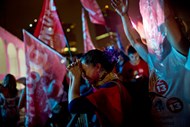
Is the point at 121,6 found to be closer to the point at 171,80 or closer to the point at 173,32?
the point at 173,32

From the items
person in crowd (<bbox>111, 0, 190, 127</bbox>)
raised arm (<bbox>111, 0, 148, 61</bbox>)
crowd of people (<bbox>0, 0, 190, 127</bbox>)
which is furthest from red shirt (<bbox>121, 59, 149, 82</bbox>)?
person in crowd (<bbox>111, 0, 190, 127</bbox>)

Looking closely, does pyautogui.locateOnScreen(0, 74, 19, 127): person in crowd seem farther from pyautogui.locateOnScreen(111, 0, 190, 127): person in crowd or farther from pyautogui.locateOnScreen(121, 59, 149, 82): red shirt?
pyautogui.locateOnScreen(111, 0, 190, 127): person in crowd

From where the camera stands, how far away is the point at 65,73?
5.32m

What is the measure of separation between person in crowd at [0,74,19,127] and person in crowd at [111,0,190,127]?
174 inches

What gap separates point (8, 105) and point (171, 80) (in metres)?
4.74

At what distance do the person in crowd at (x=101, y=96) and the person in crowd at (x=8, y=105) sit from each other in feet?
13.4

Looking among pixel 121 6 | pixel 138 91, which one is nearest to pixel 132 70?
pixel 121 6

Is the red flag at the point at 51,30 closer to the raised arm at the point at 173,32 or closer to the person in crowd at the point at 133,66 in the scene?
the person in crowd at the point at 133,66

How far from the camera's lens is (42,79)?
5.13 m

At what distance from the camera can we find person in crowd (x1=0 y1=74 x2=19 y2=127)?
635 centimetres

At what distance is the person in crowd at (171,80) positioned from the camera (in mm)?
2570

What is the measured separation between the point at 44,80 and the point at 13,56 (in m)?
8.30

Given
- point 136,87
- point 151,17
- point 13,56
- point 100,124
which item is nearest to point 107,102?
point 100,124

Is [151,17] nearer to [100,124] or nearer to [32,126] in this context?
[100,124]
